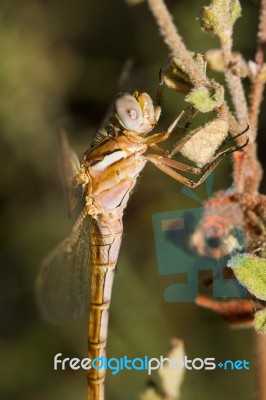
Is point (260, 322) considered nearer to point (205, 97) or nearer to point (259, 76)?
point (205, 97)

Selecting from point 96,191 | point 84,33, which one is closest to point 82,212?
point 96,191

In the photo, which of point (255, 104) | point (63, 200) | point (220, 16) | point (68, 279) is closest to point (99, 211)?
point (68, 279)

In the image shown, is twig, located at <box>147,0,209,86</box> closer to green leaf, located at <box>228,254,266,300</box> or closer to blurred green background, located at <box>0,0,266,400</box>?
green leaf, located at <box>228,254,266,300</box>

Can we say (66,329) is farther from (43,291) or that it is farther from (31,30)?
(31,30)

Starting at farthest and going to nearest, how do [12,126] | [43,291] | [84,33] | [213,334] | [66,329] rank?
[84,33], [12,126], [66,329], [213,334], [43,291]

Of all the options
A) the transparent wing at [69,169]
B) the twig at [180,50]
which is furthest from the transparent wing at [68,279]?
Result: the twig at [180,50]

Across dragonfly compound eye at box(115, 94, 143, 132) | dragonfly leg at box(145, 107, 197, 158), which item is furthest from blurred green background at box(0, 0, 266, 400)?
dragonfly compound eye at box(115, 94, 143, 132)
